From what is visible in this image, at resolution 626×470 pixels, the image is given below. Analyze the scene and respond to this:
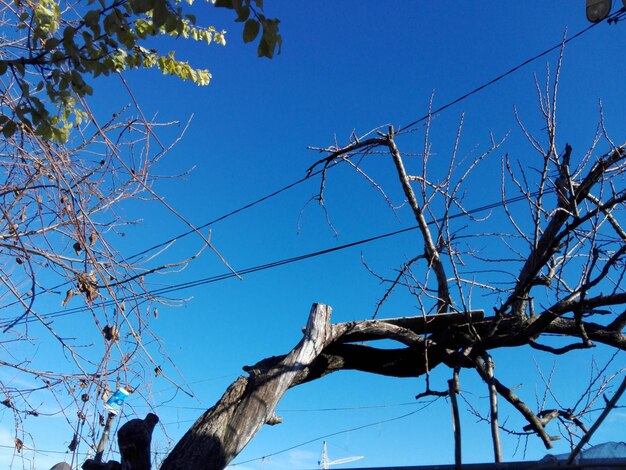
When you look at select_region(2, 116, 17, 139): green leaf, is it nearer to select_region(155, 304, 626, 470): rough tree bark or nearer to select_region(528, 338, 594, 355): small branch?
select_region(155, 304, 626, 470): rough tree bark

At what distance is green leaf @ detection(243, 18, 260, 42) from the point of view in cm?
217

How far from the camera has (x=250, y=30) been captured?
217 centimetres

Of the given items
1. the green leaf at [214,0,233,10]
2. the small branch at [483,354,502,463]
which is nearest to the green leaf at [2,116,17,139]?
the green leaf at [214,0,233,10]

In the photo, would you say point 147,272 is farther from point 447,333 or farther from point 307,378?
point 447,333

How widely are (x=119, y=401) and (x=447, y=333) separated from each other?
1.99 meters

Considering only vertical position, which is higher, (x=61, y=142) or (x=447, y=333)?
(x=61, y=142)

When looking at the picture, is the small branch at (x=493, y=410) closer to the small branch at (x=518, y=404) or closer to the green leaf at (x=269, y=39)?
the small branch at (x=518, y=404)

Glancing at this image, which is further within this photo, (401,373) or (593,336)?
(401,373)

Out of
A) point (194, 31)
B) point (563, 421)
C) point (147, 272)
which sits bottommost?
point (563, 421)

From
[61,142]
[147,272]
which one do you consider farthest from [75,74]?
[147,272]

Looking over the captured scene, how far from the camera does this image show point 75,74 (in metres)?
2.83

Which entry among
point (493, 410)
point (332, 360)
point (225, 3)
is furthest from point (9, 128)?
point (493, 410)

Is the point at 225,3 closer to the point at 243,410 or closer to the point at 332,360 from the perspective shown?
A: the point at 243,410

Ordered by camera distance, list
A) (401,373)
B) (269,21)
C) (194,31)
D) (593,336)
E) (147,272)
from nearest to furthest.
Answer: (269,21)
(147,272)
(593,336)
(401,373)
(194,31)
